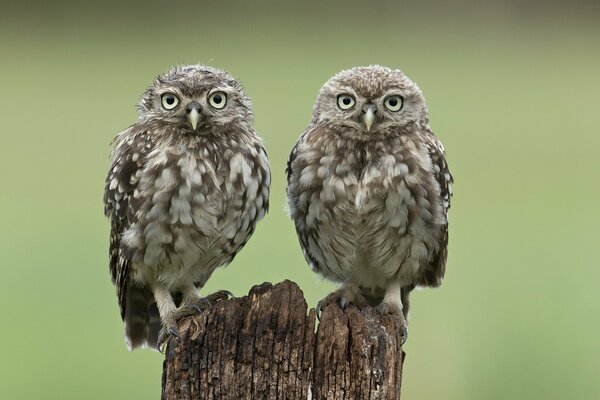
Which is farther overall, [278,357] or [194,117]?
[194,117]

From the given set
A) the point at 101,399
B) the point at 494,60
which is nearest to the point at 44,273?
the point at 101,399

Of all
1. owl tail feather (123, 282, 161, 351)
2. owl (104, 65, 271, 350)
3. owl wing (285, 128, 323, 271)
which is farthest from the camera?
owl tail feather (123, 282, 161, 351)

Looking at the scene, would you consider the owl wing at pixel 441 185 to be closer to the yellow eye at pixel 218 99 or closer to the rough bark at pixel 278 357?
the yellow eye at pixel 218 99

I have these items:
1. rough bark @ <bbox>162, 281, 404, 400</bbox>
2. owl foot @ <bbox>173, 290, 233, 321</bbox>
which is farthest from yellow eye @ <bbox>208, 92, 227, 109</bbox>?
rough bark @ <bbox>162, 281, 404, 400</bbox>

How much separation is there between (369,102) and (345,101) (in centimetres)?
14

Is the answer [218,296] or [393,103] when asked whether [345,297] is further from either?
[393,103]

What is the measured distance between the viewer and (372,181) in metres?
5.94

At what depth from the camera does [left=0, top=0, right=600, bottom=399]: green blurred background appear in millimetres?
9461

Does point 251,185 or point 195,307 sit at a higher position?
point 251,185

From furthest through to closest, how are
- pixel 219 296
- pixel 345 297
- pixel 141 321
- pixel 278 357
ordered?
pixel 141 321 → pixel 345 297 → pixel 219 296 → pixel 278 357

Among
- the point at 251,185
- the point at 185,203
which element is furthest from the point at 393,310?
the point at 185,203

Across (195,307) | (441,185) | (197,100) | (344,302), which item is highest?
(197,100)

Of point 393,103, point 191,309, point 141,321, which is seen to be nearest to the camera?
point 191,309

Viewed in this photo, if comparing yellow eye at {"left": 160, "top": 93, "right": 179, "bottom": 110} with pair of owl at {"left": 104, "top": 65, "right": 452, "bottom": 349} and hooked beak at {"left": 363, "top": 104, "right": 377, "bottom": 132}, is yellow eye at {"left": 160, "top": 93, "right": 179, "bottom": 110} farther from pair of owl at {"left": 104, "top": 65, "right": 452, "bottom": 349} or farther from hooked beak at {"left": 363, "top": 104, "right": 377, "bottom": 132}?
hooked beak at {"left": 363, "top": 104, "right": 377, "bottom": 132}
